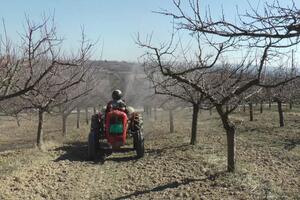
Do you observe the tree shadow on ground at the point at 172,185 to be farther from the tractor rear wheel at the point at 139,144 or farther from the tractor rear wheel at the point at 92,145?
the tractor rear wheel at the point at 92,145

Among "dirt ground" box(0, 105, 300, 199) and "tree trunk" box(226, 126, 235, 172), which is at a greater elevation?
"tree trunk" box(226, 126, 235, 172)

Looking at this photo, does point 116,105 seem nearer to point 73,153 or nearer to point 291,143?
point 73,153

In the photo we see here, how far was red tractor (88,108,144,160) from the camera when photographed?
1144 cm

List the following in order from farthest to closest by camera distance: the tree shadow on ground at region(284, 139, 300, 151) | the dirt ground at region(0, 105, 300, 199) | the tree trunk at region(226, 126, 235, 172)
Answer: the tree shadow on ground at region(284, 139, 300, 151) < the tree trunk at region(226, 126, 235, 172) < the dirt ground at region(0, 105, 300, 199)

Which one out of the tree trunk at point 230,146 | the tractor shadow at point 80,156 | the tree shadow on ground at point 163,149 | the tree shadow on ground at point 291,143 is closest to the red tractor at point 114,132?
the tractor shadow at point 80,156

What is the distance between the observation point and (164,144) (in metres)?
14.9

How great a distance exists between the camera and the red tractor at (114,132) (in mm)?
11438

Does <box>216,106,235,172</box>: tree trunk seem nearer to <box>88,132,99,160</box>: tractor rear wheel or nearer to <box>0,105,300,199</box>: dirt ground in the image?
<box>0,105,300,199</box>: dirt ground

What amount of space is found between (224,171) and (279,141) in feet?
A: 22.7

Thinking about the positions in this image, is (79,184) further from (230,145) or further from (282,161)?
(282,161)

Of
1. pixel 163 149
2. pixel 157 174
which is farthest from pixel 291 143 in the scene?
pixel 157 174

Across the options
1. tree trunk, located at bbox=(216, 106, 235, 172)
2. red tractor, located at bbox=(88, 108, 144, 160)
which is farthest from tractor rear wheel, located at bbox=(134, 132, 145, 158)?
tree trunk, located at bbox=(216, 106, 235, 172)

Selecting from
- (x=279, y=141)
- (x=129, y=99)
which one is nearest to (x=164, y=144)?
(x=279, y=141)

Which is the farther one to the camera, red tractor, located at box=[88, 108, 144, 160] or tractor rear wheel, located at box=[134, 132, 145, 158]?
tractor rear wheel, located at box=[134, 132, 145, 158]
